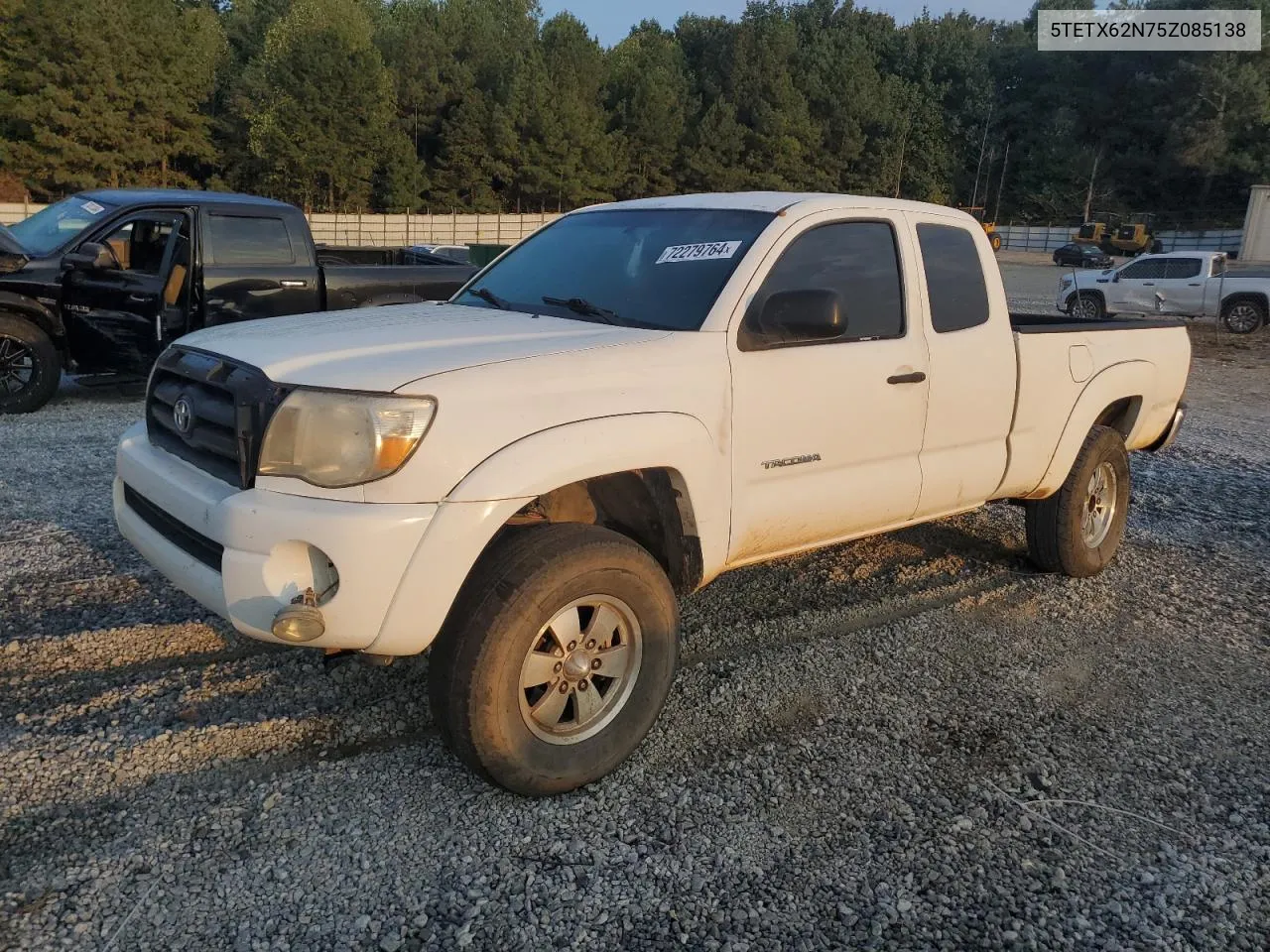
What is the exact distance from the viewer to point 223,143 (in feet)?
194

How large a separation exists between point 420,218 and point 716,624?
56518 millimetres

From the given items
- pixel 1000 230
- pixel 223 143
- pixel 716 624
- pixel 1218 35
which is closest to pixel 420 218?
pixel 223 143

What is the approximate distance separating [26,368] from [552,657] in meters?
7.20

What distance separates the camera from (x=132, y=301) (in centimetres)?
812

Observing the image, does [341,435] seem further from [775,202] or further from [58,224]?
[58,224]

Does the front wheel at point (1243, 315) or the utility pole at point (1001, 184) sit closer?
the front wheel at point (1243, 315)

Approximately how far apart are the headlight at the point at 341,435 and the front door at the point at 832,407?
3.88 ft

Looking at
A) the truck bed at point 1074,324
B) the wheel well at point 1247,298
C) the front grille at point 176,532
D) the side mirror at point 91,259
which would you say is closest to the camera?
the front grille at point 176,532

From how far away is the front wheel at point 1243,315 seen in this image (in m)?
19.7

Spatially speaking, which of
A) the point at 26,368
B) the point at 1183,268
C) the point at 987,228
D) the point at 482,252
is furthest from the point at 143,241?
the point at 987,228

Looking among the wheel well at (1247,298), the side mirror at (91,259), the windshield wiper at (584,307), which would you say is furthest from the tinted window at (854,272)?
the wheel well at (1247,298)

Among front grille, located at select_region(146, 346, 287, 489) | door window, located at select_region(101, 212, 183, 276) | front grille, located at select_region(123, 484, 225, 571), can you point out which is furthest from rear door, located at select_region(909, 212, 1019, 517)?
door window, located at select_region(101, 212, 183, 276)

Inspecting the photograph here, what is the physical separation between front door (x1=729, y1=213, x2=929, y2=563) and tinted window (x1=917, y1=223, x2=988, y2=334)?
0.63ft

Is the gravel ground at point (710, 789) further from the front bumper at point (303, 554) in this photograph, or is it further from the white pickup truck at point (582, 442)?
the front bumper at point (303, 554)
